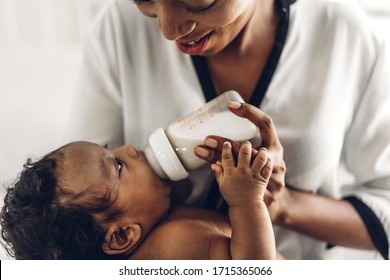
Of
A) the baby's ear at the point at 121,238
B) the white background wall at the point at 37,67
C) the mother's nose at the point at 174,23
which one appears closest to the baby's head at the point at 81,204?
the baby's ear at the point at 121,238

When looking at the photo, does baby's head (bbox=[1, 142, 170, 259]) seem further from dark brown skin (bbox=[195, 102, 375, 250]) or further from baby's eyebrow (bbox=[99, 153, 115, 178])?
dark brown skin (bbox=[195, 102, 375, 250])

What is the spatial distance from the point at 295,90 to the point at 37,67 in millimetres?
449

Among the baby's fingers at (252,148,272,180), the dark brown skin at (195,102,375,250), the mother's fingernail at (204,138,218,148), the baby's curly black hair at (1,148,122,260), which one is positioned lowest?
the dark brown skin at (195,102,375,250)

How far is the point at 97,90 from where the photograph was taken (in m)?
0.75

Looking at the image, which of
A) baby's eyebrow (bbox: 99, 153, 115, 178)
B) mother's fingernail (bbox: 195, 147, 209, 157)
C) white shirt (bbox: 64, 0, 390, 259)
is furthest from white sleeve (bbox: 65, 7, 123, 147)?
mother's fingernail (bbox: 195, 147, 209, 157)

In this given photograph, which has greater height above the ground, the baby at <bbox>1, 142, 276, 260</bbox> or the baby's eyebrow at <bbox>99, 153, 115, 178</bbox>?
the baby's eyebrow at <bbox>99, 153, 115, 178</bbox>

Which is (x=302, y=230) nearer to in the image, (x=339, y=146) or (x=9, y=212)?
(x=339, y=146)

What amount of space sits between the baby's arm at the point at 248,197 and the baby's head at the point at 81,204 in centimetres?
14

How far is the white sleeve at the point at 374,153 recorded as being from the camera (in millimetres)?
711

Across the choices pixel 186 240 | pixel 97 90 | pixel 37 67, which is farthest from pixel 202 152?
pixel 37 67

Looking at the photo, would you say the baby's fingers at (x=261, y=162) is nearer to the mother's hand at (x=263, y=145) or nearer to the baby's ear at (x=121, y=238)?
the mother's hand at (x=263, y=145)

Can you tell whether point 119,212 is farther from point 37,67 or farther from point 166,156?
point 37,67

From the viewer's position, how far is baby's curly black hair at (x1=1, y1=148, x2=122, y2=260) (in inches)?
24.1

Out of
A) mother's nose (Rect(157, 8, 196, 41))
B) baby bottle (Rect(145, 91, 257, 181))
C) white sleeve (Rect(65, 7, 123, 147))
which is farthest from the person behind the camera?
white sleeve (Rect(65, 7, 123, 147))
